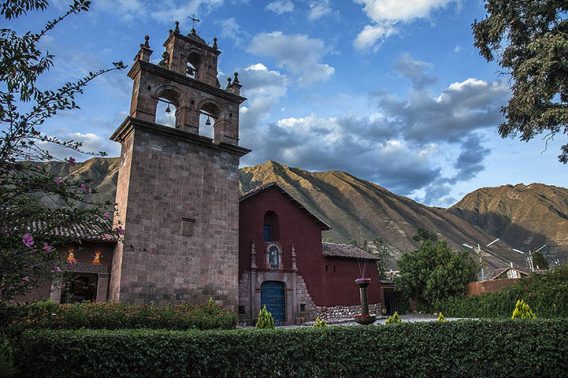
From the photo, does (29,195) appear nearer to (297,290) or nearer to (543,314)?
(297,290)

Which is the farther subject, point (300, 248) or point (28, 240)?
point (300, 248)

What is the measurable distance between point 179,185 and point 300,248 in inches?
359

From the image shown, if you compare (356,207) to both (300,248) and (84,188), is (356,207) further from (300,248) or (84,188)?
(84,188)

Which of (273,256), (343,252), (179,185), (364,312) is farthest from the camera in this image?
(343,252)

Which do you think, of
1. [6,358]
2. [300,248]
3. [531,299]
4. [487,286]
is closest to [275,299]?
[300,248]

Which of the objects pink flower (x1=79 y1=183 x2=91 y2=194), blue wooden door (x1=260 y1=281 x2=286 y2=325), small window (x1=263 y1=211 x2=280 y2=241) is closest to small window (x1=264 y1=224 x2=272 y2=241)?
small window (x1=263 y1=211 x2=280 y2=241)

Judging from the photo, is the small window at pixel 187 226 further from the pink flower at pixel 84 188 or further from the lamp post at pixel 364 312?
the pink flower at pixel 84 188

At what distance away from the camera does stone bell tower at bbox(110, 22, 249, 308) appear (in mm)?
15719

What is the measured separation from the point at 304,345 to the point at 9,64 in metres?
6.91

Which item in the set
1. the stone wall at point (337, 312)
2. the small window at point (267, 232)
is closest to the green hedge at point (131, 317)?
the small window at point (267, 232)

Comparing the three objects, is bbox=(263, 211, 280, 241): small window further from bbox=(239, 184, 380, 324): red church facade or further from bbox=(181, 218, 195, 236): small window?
bbox=(181, 218, 195, 236): small window

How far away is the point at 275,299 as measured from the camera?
21500 mm

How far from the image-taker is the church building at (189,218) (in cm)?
1581

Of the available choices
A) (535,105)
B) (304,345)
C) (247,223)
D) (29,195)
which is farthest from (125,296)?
(535,105)
